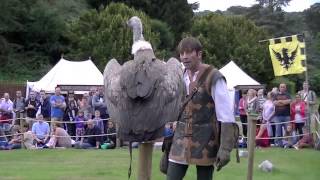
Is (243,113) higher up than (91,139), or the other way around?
(243,113)

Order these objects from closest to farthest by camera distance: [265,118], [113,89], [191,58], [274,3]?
[113,89] → [191,58] → [265,118] → [274,3]

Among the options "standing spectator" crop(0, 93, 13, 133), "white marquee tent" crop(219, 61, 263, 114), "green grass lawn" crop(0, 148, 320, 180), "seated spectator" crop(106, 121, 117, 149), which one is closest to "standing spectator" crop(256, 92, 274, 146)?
"green grass lawn" crop(0, 148, 320, 180)

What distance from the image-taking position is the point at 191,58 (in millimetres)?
5555

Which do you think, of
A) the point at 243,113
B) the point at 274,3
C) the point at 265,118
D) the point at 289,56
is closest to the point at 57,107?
the point at 243,113

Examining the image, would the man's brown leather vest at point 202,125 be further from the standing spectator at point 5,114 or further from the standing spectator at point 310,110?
the standing spectator at point 5,114

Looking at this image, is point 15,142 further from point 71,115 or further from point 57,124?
point 71,115

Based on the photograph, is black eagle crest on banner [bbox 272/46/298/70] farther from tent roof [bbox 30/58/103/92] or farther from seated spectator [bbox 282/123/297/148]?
Result: tent roof [bbox 30/58/103/92]

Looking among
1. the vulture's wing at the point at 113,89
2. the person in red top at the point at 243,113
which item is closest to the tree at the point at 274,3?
the person in red top at the point at 243,113

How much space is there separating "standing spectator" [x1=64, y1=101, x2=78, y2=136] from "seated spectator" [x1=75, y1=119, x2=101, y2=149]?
78 centimetres

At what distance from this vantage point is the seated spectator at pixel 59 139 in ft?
57.9

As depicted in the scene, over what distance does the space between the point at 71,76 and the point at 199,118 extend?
19.7 meters

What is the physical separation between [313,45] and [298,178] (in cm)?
6778

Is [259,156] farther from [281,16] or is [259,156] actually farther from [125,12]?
[281,16]

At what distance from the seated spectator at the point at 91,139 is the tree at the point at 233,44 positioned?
30405 millimetres
